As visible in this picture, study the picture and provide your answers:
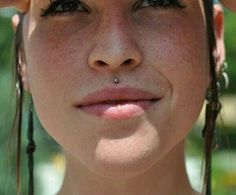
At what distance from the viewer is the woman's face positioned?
122cm

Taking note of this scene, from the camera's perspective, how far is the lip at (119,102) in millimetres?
1214

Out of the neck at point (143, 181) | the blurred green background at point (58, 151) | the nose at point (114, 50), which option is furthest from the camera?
the blurred green background at point (58, 151)

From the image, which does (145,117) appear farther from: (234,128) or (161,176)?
(234,128)

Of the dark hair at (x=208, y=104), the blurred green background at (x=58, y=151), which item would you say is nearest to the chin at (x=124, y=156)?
the dark hair at (x=208, y=104)

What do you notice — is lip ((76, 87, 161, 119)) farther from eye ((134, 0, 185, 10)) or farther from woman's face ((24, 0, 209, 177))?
eye ((134, 0, 185, 10))

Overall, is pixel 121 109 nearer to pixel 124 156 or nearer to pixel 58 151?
pixel 124 156

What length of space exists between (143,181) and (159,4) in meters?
0.31

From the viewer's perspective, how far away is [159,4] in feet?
4.20

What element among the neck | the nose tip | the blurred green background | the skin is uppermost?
the skin

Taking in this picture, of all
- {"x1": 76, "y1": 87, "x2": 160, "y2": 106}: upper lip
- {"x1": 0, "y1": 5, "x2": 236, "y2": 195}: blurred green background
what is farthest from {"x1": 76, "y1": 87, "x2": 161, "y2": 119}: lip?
{"x1": 0, "y1": 5, "x2": 236, "y2": 195}: blurred green background

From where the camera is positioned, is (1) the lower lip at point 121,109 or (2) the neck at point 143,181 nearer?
(1) the lower lip at point 121,109

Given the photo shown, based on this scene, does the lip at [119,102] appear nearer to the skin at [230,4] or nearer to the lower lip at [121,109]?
the lower lip at [121,109]

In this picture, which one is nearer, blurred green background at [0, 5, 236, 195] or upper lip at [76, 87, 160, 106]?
upper lip at [76, 87, 160, 106]

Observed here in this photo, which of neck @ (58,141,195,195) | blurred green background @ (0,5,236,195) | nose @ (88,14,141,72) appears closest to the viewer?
nose @ (88,14,141,72)
